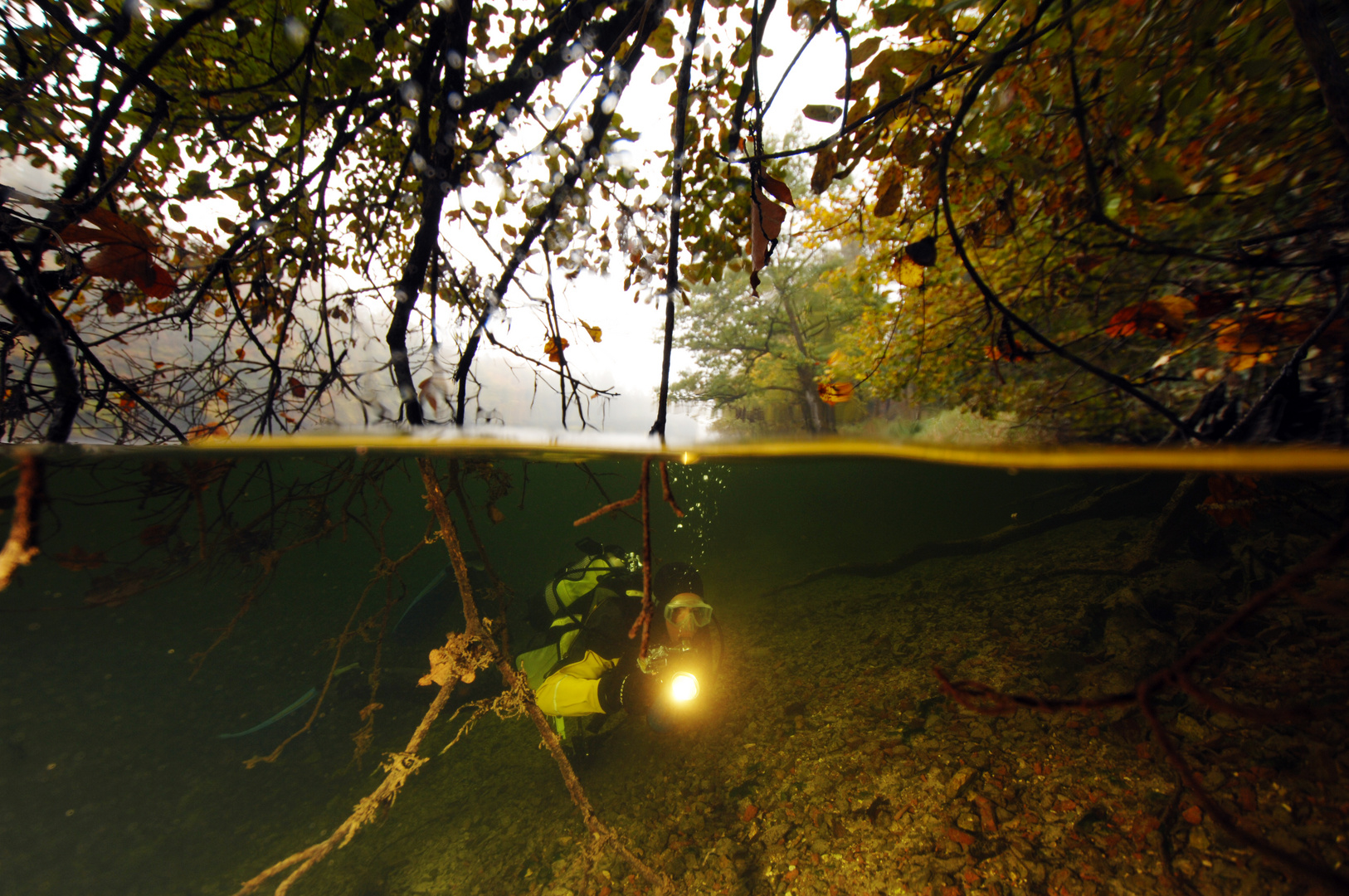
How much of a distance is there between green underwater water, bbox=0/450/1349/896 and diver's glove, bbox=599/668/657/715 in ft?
0.55

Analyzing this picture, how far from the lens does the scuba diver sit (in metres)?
3.78

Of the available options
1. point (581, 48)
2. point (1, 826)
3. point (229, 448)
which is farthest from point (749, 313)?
point (1, 826)

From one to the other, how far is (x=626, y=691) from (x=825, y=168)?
4104mm

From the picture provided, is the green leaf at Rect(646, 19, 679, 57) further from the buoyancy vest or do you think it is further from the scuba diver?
the buoyancy vest

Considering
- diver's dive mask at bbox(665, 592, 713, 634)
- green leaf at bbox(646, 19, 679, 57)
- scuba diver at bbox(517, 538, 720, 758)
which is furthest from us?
diver's dive mask at bbox(665, 592, 713, 634)

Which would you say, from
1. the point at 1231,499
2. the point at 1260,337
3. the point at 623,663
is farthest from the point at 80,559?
the point at 1231,499

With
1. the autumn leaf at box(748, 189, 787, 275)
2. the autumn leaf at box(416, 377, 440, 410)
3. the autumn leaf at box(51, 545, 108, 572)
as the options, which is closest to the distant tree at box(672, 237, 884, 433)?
the autumn leaf at box(416, 377, 440, 410)

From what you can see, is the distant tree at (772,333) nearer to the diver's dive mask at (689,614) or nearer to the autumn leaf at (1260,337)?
the diver's dive mask at (689,614)

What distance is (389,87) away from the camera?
9.24 ft

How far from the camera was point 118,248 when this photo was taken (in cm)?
241

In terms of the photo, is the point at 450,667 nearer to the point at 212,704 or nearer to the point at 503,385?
the point at 212,704

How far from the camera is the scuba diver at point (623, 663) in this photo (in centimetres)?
378

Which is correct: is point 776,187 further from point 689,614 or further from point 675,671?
point 675,671

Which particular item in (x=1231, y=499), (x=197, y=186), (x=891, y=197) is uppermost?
(x=197, y=186)
